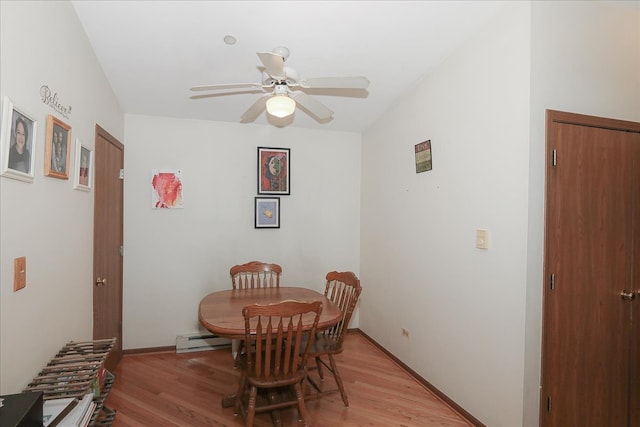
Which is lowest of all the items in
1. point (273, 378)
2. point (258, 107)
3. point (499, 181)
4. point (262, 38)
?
point (273, 378)

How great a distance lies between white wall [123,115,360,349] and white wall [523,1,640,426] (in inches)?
87.6

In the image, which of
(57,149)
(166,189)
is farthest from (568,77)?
(166,189)

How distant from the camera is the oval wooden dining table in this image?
6.33ft

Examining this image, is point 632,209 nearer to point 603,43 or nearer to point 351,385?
point 603,43

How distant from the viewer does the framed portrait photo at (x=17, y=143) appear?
4.03 ft

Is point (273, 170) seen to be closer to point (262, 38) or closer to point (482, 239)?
point (262, 38)

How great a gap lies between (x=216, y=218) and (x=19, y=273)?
2.07 m

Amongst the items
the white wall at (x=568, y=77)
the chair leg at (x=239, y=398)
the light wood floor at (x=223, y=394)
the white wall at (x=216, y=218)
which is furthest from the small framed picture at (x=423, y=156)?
the chair leg at (x=239, y=398)

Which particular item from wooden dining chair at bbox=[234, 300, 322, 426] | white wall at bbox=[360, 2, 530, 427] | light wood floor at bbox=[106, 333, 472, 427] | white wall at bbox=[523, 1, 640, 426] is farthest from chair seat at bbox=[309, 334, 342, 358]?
white wall at bbox=[523, 1, 640, 426]

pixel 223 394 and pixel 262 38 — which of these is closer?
pixel 262 38

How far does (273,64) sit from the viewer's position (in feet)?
5.40

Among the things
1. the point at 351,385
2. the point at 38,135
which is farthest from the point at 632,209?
the point at 38,135

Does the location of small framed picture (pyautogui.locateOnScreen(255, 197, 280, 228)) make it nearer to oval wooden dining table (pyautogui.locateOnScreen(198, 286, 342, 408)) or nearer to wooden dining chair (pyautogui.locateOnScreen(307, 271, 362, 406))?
oval wooden dining table (pyautogui.locateOnScreen(198, 286, 342, 408))

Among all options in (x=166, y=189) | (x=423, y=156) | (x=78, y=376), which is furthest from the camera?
(x=166, y=189)
